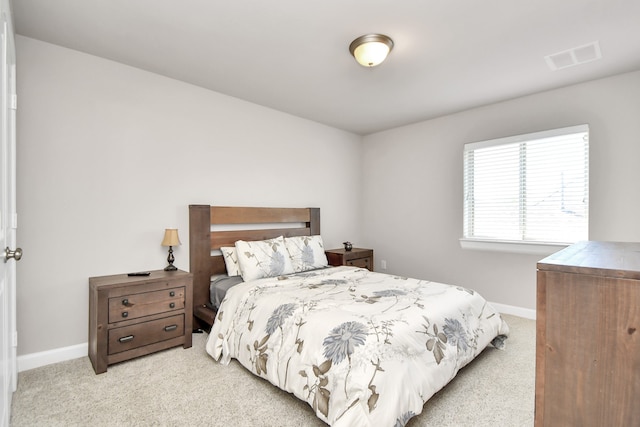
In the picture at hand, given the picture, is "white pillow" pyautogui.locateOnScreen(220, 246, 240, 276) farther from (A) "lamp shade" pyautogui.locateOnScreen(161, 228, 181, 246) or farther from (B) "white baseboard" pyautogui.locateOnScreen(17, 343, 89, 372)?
(B) "white baseboard" pyautogui.locateOnScreen(17, 343, 89, 372)

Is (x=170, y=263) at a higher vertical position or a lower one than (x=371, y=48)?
lower

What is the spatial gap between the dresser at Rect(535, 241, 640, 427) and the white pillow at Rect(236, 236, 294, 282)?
8.44 feet

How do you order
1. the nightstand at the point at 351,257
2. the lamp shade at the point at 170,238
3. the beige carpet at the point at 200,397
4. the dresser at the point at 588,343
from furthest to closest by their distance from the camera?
the nightstand at the point at 351,257
the lamp shade at the point at 170,238
the beige carpet at the point at 200,397
the dresser at the point at 588,343

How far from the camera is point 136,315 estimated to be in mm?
2531

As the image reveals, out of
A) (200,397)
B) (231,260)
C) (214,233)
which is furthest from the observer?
(214,233)

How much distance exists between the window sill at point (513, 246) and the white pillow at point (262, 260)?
2.29 m

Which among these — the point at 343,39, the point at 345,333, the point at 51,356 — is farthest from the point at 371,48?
the point at 51,356

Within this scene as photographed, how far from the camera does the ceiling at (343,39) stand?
2066 millimetres

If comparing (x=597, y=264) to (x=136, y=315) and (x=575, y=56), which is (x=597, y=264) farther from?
(x=136, y=315)

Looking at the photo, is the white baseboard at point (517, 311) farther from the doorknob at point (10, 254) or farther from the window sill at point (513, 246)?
the doorknob at point (10, 254)

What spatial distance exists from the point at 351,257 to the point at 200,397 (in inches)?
105

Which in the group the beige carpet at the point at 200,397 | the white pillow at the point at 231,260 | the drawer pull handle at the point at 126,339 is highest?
the white pillow at the point at 231,260

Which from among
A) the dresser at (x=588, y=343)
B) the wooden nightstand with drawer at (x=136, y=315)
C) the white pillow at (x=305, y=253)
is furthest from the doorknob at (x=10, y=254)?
the white pillow at (x=305, y=253)

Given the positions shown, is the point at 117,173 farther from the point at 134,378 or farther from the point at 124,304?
the point at 134,378
